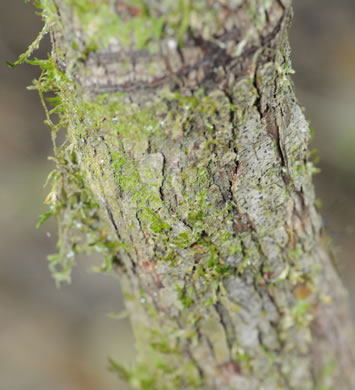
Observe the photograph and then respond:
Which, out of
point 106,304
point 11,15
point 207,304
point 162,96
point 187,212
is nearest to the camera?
point 162,96

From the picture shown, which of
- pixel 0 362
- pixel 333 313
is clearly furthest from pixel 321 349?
pixel 0 362

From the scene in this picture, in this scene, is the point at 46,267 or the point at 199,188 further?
the point at 46,267

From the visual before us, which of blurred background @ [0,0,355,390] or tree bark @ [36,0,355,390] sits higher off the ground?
blurred background @ [0,0,355,390]

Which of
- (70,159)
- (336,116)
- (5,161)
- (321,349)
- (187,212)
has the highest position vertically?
(336,116)

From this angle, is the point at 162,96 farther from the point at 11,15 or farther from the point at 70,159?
the point at 11,15

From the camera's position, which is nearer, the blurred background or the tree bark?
the tree bark
